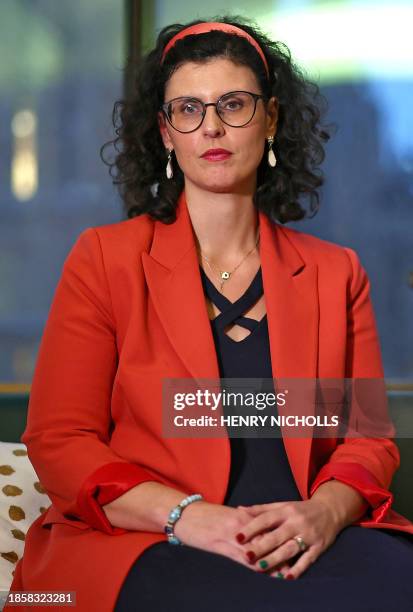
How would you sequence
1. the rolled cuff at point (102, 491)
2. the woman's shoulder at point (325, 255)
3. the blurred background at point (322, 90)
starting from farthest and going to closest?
the blurred background at point (322, 90)
the woman's shoulder at point (325, 255)
the rolled cuff at point (102, 491)

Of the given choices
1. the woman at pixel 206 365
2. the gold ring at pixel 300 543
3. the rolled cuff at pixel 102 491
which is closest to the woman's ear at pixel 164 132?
the woman at pixel 206 365

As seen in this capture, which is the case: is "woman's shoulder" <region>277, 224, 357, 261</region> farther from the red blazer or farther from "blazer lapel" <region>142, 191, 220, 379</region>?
"blazer lapel" <region>142, 191, 220, 379</region>

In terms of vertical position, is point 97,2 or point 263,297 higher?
point 97,2

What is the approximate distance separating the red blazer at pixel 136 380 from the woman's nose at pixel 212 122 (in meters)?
0.21

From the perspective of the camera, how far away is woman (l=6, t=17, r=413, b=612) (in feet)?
5.16

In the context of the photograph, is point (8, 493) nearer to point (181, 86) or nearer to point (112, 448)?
point (112, 448)

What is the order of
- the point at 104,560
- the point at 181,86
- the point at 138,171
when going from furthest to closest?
the point at 138,171, the point at 181,86, the point at 104,560

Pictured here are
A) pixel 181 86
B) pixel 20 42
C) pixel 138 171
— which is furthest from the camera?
pixel 20 42

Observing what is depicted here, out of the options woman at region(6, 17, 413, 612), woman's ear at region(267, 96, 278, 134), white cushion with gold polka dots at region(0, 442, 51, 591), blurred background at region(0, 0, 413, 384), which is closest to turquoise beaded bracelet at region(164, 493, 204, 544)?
woman at region(6, 17, 413, 612)

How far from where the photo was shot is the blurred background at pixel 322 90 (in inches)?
137

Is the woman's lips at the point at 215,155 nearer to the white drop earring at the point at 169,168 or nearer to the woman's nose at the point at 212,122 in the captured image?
the woman's nose at the point at 212,122

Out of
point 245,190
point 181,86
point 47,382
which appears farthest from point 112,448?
point 181,86

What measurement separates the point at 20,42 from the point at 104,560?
235 centimetres

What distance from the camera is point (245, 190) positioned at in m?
1.99
